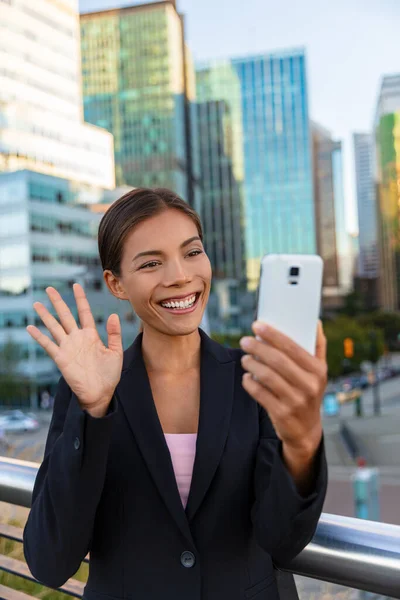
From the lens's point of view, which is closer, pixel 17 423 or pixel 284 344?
pixel 284 344

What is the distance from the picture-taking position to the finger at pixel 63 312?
1.35 m

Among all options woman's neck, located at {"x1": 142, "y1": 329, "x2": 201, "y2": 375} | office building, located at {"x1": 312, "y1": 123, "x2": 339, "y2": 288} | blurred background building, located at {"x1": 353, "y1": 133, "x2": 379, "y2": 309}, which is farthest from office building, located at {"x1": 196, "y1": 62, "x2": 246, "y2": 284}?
woman's neck, located at {"x1": 142, "y1": 329, "x2": 201, "y2": 375}

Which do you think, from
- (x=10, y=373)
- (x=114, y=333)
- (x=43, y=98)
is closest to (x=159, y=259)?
(x=114, y=333)

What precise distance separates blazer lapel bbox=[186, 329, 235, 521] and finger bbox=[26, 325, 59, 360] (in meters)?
0.42

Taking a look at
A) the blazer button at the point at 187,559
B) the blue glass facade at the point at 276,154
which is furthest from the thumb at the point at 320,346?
the blue glass facade at the point at 276,154

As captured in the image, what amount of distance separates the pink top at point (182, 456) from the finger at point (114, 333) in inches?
12.7

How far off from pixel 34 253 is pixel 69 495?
163 ft

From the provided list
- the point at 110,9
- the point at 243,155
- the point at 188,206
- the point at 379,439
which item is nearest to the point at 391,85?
the point at 243,155

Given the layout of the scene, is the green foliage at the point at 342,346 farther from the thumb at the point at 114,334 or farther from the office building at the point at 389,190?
the thumb at the point at 114,334

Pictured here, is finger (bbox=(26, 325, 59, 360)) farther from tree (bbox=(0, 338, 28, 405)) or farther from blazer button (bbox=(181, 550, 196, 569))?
tree (bbox=(0, 338, 28, 405))

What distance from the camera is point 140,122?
7244 centimetres

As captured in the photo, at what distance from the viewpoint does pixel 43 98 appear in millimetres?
53688

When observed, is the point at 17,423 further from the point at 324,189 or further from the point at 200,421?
the point at 324,189

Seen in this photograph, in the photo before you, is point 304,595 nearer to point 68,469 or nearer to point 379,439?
point 68,469
